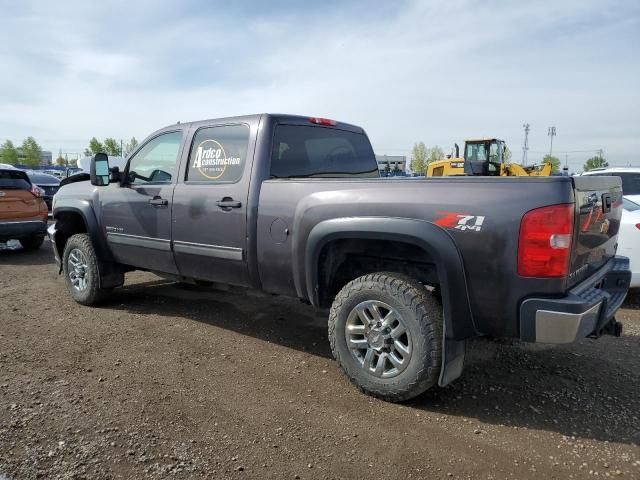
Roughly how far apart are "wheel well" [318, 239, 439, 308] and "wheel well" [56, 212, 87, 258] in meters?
3.51

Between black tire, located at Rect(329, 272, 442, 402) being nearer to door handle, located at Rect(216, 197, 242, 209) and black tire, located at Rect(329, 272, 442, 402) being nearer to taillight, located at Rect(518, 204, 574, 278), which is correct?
taillight, located at Rect(518, 204, 574, 278)

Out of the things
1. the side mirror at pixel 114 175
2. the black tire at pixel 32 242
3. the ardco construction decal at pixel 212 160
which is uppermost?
the ardco construction decal at pixel 212 160

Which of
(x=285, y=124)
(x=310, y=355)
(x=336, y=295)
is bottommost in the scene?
(x=310, y=355)

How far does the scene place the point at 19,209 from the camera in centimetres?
849

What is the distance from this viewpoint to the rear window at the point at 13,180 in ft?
27.4

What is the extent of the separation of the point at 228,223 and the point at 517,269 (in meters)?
2.24

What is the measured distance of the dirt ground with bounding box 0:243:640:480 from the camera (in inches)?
99.0

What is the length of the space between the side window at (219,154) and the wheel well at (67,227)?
2.13 m

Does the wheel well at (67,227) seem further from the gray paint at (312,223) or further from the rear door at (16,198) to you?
the rear door at (16,198)

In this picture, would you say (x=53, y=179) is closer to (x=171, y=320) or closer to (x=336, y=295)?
(x=171, y=320)

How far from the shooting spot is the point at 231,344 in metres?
4.25

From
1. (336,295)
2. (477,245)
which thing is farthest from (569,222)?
(336,295)

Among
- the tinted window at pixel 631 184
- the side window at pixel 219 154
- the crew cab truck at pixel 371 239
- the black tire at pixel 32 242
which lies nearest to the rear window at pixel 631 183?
the tinted window at pixel 631 184

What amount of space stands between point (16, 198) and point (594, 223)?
894 cm
